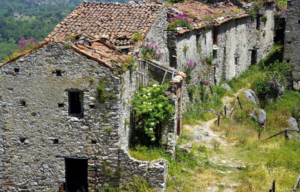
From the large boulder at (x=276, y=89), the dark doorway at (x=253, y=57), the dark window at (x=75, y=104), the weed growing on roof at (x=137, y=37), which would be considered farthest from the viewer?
the dark doorway at (x=253, y=57)

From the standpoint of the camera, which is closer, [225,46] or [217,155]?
[217,155]

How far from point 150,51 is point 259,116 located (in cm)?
733

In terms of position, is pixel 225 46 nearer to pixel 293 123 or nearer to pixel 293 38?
pixel 293 38

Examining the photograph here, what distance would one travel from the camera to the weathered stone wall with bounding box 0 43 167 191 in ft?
33.0

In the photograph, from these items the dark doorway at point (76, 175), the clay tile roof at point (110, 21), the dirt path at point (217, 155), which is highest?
the clay tile roof at point (110, 21)

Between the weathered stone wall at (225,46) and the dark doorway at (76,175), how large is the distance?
7106 millimetres

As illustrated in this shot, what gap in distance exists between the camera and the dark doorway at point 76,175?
37.7 feet

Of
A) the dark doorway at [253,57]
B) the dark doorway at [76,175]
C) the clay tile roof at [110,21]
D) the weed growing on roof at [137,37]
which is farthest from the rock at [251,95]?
the dark doorway at [76,175]

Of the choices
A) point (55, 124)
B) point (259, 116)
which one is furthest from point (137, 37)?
point (259, 116)

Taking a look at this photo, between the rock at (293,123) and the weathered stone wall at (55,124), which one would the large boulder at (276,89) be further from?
the weathered stone wall at (55,124)

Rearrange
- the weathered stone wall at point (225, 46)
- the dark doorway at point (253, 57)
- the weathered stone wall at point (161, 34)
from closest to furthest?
1. the weathered stone wall at point (161, 34)
2. the weathered stone wall at point (225, 46)
3. the dark doorway at point (253, 57)

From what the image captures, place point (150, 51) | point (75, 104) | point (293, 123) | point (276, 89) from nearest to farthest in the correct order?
point (75, 104)
point (150, 51)
point (293, 123)
point (276, 89)

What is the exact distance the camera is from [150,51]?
49.0 ft

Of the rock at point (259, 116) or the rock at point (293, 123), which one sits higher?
the rock at point (259, 116)
